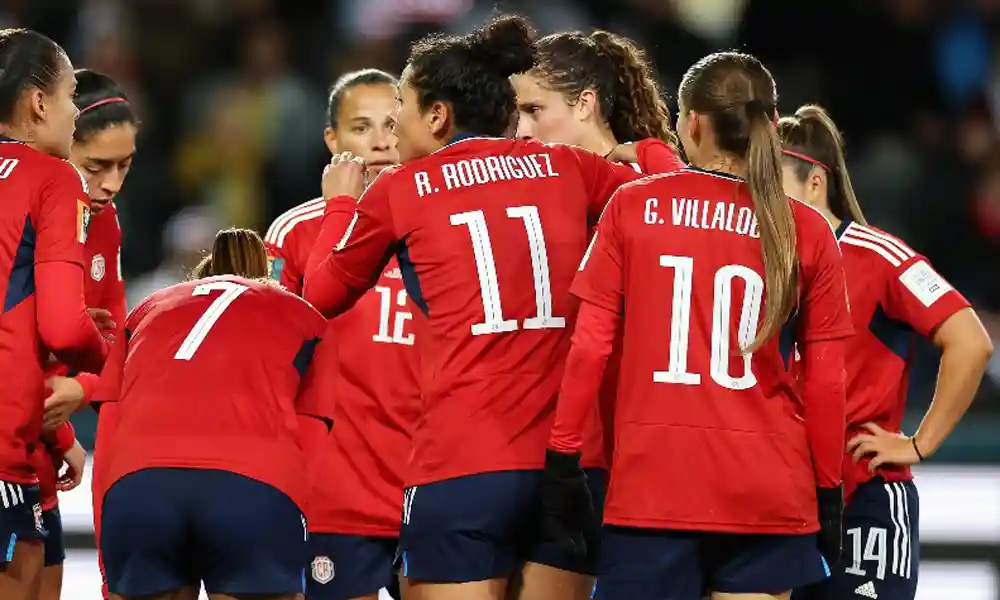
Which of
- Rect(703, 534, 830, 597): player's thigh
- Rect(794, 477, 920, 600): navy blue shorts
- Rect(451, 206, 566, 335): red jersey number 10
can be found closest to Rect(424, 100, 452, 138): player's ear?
Rect(451, 206, 566, 335): red jersey number 10

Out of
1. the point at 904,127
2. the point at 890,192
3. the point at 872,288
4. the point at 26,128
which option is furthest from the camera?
the point at 904,127

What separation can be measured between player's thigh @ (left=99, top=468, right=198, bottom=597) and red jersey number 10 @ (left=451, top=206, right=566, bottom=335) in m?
0.87

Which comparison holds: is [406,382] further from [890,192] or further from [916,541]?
[890,192]

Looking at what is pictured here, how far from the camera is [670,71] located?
397 inches

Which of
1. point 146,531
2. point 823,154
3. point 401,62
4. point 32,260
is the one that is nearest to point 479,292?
point 146,531

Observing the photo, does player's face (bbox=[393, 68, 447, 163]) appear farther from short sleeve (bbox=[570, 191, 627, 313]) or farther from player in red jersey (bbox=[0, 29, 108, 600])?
player in red jersey (bbox=[0, 29, 108, 600])

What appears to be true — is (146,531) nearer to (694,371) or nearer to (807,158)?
(694,371)

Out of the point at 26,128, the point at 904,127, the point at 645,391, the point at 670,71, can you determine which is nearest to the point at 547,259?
the point at 645,391

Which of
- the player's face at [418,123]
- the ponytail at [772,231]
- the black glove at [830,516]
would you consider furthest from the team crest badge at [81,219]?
the black glove at [830,516]

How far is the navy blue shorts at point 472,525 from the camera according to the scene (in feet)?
13.3

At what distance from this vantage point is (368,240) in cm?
423

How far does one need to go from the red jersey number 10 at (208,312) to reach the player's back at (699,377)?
105 cm

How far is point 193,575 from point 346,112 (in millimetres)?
2001

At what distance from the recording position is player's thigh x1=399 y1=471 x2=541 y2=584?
13.3ft
